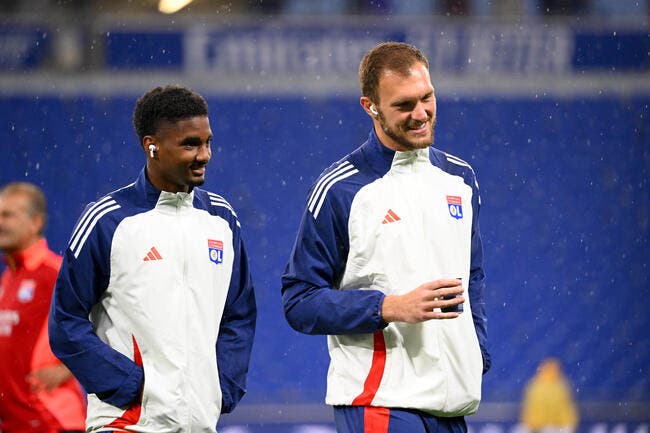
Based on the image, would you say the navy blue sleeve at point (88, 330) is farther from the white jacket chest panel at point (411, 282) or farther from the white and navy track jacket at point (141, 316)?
the white jacket chest panel at point (411, 282)

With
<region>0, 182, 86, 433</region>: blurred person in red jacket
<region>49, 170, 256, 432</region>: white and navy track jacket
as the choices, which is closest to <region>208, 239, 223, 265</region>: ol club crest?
<region>49, 170, 256, 432</region>: white and navy track jacket

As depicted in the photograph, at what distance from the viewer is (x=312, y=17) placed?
9977 mm

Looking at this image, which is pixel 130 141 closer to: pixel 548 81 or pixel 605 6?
pixel 548 81

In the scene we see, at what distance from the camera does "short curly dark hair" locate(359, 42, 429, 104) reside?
3.44 metres

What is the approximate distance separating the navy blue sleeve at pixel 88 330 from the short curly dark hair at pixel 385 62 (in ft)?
2.69

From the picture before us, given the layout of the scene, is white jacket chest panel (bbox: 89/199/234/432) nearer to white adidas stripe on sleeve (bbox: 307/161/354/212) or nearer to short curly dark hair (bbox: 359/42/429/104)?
white adidas stripe on sleeve (bbox: 307/161/354/212)

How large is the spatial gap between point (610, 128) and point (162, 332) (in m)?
7.20

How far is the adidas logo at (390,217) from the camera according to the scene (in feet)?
11.1

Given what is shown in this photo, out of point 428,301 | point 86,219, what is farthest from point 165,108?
point 428,301

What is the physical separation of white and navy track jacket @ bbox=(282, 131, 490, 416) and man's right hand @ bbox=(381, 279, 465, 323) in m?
0.10

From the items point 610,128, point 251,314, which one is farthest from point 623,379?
point 251,314

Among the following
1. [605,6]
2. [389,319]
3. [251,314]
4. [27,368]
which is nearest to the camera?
[389,319]

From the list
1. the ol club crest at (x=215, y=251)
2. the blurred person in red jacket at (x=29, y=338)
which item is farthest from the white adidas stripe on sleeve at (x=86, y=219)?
the blurred person in red jacket at (x=29, y=338)

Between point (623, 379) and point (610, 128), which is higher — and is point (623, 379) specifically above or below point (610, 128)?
below
